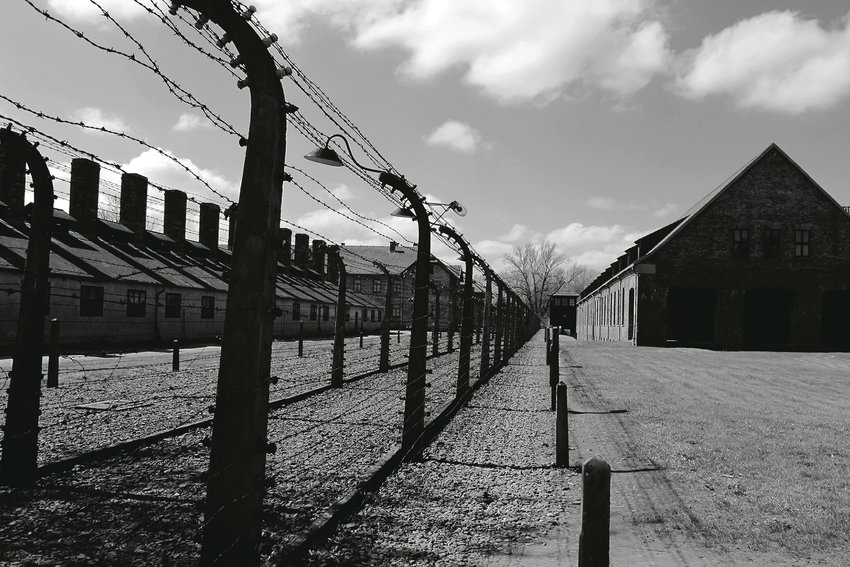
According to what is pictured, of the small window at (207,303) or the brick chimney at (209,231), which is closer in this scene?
the small window at (207,303)

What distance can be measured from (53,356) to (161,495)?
7856mm

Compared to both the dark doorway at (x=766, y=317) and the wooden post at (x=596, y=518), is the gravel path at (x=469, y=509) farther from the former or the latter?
the dark doorway at (x=766, y=317)

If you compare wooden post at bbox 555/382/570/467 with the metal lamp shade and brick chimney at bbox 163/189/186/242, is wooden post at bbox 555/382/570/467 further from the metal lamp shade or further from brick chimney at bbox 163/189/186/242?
brick chimney at bbox 163/189/186/242

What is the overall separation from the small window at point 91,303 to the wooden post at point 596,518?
2610cm

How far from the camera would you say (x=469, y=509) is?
550cm

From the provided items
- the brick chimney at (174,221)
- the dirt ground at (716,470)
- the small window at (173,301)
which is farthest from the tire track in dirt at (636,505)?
the brick chimney at (174,221)

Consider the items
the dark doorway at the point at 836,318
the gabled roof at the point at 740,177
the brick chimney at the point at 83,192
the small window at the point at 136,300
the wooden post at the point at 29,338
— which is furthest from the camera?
the dark doorway at the point at 836,318

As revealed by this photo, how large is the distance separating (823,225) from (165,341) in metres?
36.4

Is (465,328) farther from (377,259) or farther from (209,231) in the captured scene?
(377,259)

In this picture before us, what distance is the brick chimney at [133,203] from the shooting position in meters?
34.1

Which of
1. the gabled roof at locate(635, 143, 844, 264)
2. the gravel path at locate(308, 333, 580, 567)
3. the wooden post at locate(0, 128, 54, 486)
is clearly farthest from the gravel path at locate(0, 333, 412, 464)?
the gabled roof at locate(635, 143, 844, 264)

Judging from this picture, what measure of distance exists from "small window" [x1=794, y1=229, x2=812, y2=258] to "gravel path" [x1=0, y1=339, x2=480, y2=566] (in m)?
34.5

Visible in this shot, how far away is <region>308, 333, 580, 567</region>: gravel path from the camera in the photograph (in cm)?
445

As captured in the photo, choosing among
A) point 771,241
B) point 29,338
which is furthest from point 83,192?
point 771,241
